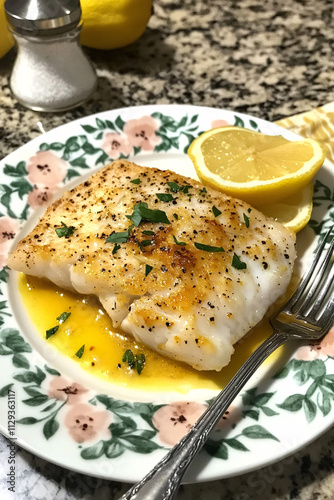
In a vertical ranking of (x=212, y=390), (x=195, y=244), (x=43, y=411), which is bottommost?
→ (x=212, y=390)

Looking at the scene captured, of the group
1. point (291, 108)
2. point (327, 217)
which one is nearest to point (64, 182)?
point (327, 217)

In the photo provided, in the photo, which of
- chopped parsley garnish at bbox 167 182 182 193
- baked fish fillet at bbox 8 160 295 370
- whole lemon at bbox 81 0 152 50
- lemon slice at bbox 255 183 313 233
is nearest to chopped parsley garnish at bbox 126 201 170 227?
baked fish fillet at bbox 8 160 295 370

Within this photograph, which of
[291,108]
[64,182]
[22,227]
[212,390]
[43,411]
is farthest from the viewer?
[291,108]

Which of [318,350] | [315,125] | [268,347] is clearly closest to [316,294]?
[318,350]

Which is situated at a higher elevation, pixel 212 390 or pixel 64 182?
pixel 64 182

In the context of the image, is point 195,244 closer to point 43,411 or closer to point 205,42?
point 43,411

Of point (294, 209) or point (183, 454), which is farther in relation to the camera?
point (294, 209)

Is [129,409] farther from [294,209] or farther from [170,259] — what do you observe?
[294,209]

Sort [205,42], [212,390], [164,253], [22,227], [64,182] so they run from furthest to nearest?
[205,42]
[64,182]
[22,227]
[164,253]
[212,390]
